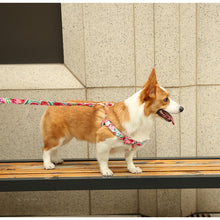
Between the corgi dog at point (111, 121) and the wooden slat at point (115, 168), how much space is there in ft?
0.36

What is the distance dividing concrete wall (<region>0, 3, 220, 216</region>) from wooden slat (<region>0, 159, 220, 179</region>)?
18.8 inches

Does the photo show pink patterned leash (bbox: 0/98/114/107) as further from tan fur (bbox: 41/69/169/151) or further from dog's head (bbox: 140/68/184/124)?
dog's head (bbox: 140/68/184/124)

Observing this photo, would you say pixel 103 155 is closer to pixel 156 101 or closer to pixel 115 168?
pixel 115 168

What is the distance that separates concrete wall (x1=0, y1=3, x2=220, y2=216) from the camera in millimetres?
2652

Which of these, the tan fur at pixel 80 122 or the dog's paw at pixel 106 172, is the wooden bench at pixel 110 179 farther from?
the tan fur at pixel 80 122

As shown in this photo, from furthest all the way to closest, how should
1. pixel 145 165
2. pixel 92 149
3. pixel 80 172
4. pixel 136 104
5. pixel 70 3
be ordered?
1. pixel 92 149
2. pixel 70 3
3. pixel 145 165
4. pixel 80 172
5. pixel 136 104

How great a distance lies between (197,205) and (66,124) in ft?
6.66

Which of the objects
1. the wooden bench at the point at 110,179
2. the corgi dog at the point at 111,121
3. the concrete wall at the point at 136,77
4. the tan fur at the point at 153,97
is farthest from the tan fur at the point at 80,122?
the concrete wall at the point at 136,77

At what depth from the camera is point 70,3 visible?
264 cm

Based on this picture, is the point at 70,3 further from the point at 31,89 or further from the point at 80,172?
the point at 80,172

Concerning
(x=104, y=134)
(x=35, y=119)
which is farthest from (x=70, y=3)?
(x=104, y=134)

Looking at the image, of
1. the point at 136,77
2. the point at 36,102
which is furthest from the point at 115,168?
the point at 136,77

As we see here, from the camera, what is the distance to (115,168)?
6.97ft

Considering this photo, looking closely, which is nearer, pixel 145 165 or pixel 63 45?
pixel 145 165
